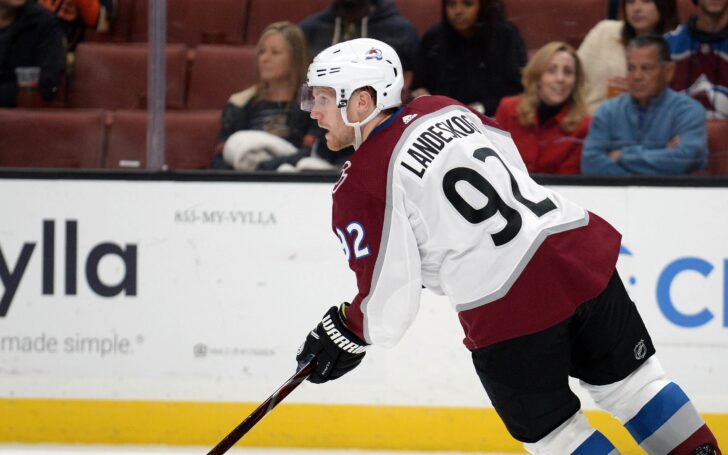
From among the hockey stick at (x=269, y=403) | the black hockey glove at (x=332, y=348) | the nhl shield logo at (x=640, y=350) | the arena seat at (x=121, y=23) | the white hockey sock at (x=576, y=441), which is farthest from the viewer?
the arena seat at (x=121, y=23)

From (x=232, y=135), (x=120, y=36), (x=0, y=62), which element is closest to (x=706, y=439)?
(x=232, y=135)

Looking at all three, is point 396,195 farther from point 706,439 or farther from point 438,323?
point 438,323

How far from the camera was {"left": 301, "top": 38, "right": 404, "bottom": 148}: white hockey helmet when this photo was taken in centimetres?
236

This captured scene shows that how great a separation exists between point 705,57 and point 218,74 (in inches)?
60.1

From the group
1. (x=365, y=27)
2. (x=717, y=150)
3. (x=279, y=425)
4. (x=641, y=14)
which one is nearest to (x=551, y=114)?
(x=641, y=14)

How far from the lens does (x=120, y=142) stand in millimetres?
3771

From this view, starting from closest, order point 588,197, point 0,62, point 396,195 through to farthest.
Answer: point 396,195 → point 588,197 → point 0,62

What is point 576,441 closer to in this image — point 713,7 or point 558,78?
point 558,78

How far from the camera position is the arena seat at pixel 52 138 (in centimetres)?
378

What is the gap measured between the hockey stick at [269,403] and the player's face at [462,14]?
1.49 meters

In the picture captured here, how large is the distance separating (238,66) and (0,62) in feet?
2.57

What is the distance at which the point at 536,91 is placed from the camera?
3643 millimetres

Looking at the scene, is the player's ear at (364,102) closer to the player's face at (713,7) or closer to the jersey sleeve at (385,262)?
the jersey sleeve at (385,262)

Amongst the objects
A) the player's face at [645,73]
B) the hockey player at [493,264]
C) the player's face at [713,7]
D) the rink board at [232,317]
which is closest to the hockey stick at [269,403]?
the hockey player at [493,264]
